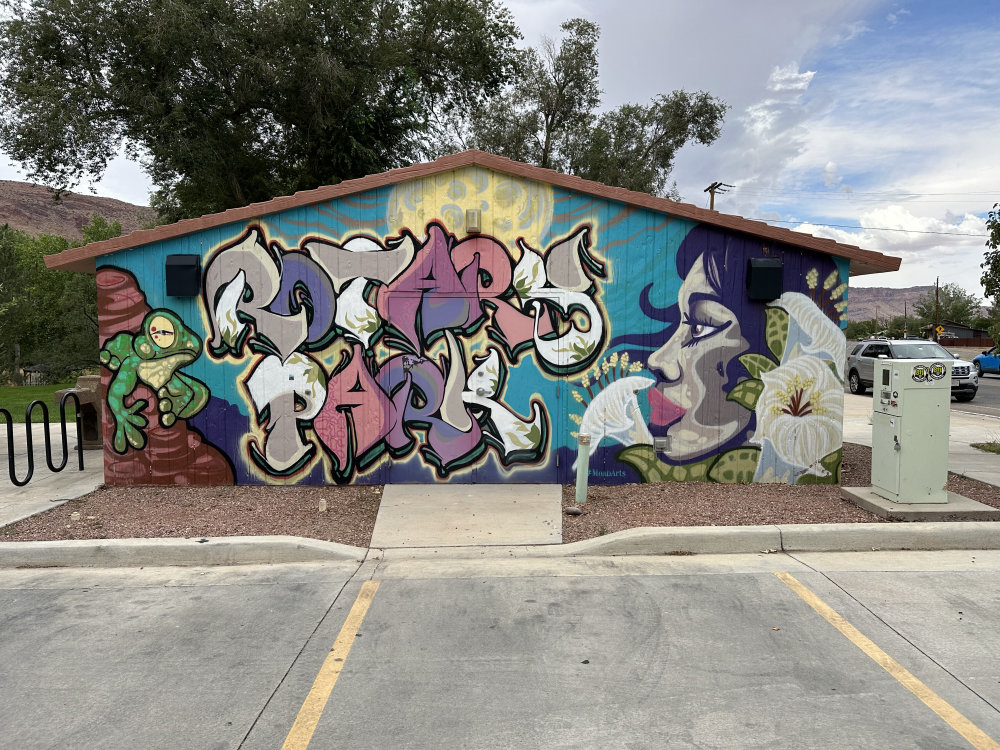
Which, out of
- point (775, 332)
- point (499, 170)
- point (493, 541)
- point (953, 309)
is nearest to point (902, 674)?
point (493, 541)

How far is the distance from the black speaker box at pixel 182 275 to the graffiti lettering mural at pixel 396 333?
18 centimetres

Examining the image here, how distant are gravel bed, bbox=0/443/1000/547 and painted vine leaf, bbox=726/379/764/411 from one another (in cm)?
95

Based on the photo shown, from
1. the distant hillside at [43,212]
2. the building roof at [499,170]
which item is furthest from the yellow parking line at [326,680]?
the distant hillside at [43,212]

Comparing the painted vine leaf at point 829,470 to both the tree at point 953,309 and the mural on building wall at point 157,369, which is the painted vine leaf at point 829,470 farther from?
the tree at point 953,309

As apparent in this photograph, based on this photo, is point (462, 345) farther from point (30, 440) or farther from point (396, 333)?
point (30, 440)

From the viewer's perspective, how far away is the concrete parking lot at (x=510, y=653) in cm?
330

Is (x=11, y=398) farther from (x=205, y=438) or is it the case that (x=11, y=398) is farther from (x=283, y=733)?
(x=283, y=733)

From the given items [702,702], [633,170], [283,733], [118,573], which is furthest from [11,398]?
[633,170]

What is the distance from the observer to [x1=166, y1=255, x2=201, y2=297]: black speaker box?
7.46 meters

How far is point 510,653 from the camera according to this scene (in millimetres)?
4094

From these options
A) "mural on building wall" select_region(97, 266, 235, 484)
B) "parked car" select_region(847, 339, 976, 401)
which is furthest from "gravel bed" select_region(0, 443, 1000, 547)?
"parked car" select_region(847, 339, 976, 401)

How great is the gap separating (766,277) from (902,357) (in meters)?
14.4

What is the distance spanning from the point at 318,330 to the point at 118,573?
3.20m

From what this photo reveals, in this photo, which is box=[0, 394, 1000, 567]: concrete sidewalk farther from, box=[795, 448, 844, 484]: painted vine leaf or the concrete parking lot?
box=[795, 448, 844, 484]: painted vine leaf
